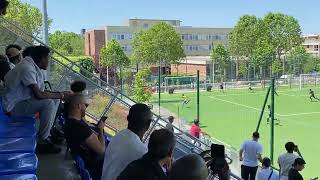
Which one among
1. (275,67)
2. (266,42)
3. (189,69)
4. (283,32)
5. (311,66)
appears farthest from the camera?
(189,69)

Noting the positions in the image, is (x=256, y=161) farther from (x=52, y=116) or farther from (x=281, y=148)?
(x=281, y=148)

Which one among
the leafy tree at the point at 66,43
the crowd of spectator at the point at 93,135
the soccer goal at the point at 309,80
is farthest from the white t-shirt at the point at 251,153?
the leafy tree at the point at 66,43

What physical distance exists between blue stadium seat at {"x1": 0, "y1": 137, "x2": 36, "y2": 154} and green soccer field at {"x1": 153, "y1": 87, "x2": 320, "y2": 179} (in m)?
10.1

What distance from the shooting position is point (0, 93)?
481 centimetres

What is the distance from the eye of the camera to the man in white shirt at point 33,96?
4.55m

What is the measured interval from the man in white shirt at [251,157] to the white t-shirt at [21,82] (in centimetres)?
499

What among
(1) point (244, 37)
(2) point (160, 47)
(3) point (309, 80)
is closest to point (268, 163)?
(3) point (309, 80)

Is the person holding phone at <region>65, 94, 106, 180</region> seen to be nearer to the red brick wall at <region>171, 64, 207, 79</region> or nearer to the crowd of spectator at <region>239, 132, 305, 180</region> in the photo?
the crowd of spectator at <region>239, 132, 305, 180</region>

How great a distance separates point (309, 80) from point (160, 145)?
41.6 m

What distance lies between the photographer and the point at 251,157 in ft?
28.1

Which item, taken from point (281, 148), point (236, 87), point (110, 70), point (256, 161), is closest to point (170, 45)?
point (110, 70)

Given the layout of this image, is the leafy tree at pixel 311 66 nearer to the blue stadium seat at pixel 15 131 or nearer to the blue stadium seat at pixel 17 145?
the blue stadium seat at pixel 15 131

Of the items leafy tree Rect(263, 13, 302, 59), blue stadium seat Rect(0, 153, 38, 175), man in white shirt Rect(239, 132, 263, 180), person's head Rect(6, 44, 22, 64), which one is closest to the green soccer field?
man in white shirt Rect(239, 132, 263, 180)

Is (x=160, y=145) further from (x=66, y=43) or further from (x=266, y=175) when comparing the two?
(x=66, y=43)
